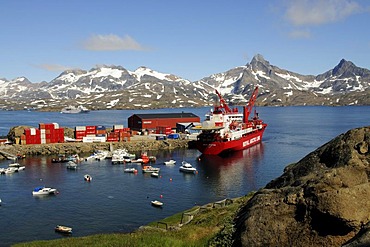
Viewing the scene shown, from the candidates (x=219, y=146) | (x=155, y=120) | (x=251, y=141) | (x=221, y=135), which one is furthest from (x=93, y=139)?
(x=251, y=141)

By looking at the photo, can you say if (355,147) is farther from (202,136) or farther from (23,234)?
(202,136)

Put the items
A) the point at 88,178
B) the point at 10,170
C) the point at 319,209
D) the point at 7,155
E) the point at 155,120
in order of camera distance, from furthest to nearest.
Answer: the point at 155,120 < the point at 7,155 < the point at 10,170 < the point at 88,178 < the point at 319,209

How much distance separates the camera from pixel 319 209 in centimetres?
1041

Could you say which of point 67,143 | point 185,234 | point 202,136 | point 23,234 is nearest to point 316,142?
point 202,136

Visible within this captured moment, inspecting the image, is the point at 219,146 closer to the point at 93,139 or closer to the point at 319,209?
the point at 93,139

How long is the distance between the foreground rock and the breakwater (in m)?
83.6

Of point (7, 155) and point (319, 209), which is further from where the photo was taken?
point (7, 155)

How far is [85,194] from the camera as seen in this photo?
52.4 metres

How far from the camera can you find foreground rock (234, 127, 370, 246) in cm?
1012

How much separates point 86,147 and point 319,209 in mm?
87415

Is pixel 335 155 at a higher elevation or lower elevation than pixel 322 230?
higher

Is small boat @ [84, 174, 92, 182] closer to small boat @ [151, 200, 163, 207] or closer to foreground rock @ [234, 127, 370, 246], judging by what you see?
small boat @ [151, 200, 163, 207]

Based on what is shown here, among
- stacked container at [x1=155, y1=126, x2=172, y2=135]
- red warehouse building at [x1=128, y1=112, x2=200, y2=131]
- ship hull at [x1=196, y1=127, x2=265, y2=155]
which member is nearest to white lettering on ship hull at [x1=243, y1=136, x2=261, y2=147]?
ship hull at [x1=196, y1=127, x2=265, y2=155]

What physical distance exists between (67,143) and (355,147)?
88388 mm
